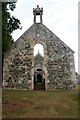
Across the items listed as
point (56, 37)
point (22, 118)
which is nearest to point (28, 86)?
point (56, 37)

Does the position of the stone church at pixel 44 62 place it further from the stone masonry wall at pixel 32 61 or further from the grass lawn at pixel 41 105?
the grass lawn at pixel 41 105

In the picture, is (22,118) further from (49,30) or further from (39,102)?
(49,30)

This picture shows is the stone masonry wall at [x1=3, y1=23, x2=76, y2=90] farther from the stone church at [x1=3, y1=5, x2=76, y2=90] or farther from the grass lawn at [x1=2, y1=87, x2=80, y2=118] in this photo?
the grass lawn at [x1=2, y1=87, x2=80, y2=118]

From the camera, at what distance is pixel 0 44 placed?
30.5 metres

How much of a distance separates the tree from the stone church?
96 centimetres

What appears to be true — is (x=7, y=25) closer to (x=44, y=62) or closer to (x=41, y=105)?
(x=44, y=62)

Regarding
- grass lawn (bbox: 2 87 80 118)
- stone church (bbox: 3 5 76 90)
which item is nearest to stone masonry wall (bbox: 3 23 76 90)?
stone church (bbox: 3 5 76 90)

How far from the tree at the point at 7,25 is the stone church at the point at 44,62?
37.6 inches

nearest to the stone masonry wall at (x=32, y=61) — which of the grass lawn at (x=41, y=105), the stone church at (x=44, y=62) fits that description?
the stone church at (x=44, y=62)

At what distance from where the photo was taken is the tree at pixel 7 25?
30.2 meters

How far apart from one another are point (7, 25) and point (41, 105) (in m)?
13.0

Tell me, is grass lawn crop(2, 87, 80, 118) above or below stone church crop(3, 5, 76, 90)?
below

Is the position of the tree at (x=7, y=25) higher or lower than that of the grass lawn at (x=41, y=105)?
higher

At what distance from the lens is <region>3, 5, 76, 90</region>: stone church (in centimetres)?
3206
